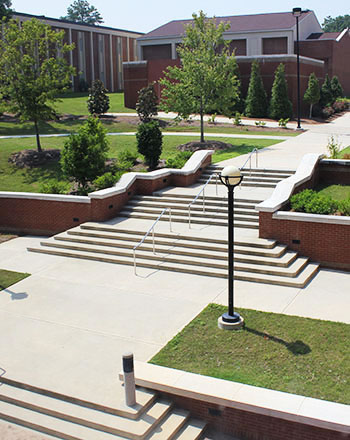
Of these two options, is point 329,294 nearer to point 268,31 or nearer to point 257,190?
point 257,190

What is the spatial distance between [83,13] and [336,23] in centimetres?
7416

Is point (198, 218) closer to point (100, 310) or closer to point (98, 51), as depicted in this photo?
point (100, 310)

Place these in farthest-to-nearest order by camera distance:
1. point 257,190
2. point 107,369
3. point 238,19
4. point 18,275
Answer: point 238,19 < point 257,190 < point 18,275 < point 107,369

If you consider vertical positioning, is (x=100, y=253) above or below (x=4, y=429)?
above

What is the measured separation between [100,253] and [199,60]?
1484 centimetres

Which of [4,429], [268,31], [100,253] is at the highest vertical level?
[268,31]

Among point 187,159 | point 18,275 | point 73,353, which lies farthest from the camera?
point 187,159

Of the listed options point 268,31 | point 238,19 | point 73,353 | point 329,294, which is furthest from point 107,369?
point 238,19

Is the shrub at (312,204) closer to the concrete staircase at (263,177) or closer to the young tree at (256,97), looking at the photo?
the concrete staircase at (263,177)

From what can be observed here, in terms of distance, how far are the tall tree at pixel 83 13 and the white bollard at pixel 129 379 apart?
413ft

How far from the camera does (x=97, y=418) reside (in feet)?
23.7

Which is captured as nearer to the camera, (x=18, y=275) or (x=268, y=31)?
(x=18, y=275)

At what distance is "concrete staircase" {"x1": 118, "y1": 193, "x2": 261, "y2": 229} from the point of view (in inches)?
587

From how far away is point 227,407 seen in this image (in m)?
7.02
